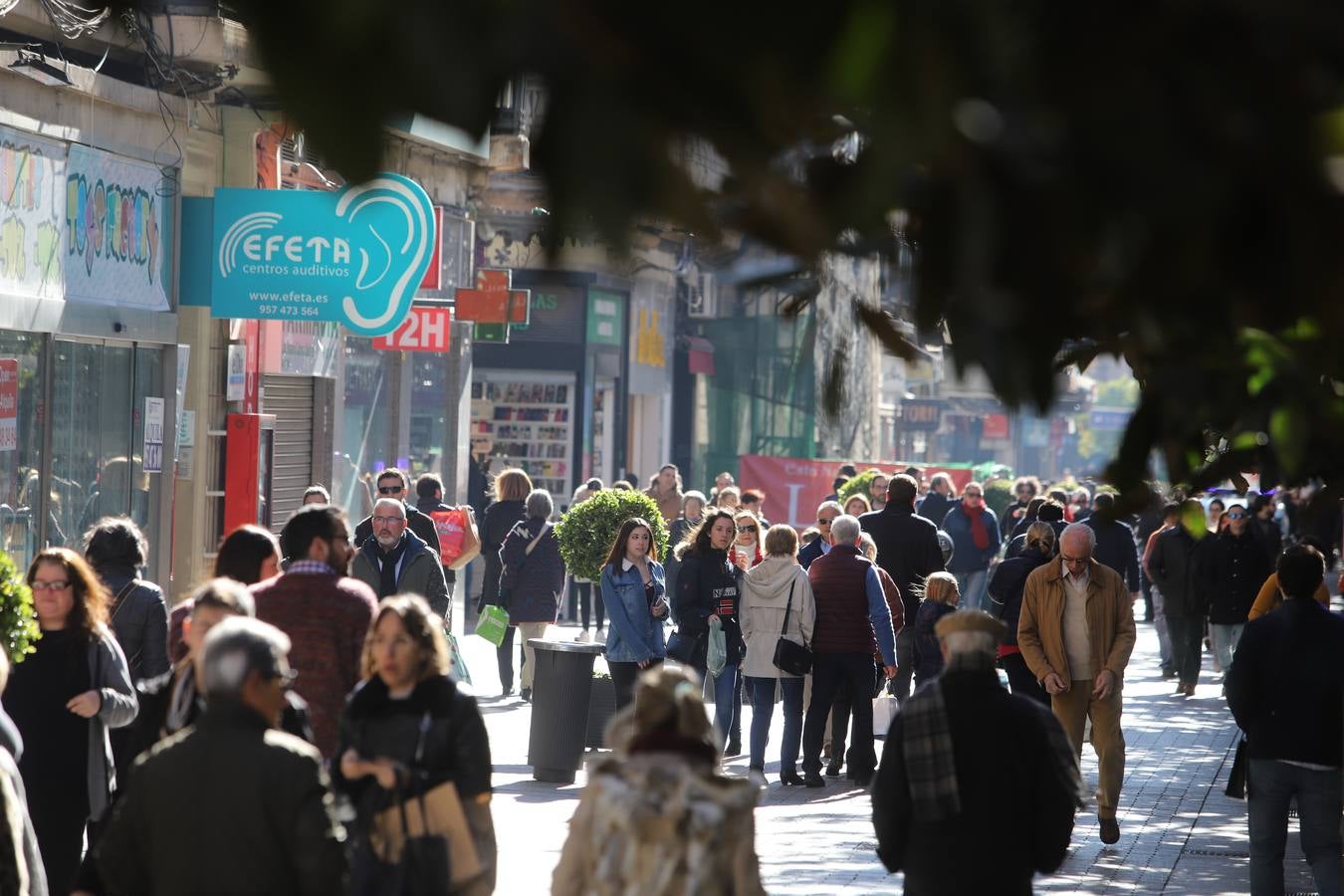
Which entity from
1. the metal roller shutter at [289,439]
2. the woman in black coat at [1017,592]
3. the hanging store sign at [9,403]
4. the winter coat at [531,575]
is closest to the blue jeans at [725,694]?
the woman in black coat at [1017,592]

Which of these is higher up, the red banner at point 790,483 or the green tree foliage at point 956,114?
the green tree foliage at point 956,114

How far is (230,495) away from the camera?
18047mm

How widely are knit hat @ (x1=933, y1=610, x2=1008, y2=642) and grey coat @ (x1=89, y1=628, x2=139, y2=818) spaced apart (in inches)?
121

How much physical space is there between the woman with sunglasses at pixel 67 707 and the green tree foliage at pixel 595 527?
10.00 m

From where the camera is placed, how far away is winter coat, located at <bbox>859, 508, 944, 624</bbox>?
1585 cm

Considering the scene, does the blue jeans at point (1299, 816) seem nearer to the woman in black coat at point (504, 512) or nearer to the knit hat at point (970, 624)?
the knit hat at point (970, 624)

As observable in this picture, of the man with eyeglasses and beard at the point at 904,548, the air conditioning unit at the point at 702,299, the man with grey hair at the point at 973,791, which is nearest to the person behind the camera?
the man with grey hair at the point at 973,791

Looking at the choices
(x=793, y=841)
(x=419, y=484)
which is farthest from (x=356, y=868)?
(x=419, y=484)

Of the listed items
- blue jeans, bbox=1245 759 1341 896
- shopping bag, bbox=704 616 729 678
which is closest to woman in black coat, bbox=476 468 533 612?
shopping bag, bbox=704 616 729 678

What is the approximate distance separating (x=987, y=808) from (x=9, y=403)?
32.4 ft

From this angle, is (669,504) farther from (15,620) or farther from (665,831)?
(665,831)

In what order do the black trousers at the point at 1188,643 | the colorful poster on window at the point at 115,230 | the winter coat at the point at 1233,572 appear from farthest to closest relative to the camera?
the black trousers at the point at 1188,643 < the winter coat at the point at 1233,572 < the colorful poster on window at the point at 115,230

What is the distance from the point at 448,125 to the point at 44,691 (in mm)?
6041

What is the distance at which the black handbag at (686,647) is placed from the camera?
14.1m
